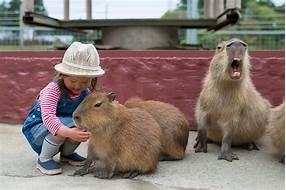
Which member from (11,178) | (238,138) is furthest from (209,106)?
(11,178)

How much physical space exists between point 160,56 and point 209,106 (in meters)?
0.92

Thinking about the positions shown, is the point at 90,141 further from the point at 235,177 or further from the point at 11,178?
the point at 235,177

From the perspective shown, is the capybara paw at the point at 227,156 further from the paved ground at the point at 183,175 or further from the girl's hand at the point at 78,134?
the girl's hand at the point at 78,134

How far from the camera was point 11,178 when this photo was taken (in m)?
2.98

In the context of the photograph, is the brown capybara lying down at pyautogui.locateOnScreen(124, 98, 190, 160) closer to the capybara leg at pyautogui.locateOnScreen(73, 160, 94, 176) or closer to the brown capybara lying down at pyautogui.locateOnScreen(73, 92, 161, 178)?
the brown capybara lying down at pyautogui.locateOnScreen(73, 92, 161, 178)

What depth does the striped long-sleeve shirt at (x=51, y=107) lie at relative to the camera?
9.68ft

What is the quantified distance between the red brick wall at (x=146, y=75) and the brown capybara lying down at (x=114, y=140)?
50.0 inches

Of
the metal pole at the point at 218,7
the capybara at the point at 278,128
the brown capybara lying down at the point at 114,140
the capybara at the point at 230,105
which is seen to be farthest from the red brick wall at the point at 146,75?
the brown capybara lying down at the point at 114,140

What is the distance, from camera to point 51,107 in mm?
3016

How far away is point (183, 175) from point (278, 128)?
0.70 metres

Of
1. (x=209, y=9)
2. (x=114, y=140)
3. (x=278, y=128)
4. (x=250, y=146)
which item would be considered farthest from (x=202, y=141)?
(x=209, y=9)

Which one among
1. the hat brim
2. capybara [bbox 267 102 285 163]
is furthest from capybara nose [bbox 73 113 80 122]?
capybara [bbox 267 102 285 163]

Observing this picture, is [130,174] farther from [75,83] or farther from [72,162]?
[75,83]

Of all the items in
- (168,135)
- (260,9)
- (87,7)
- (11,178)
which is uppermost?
(260,9)
